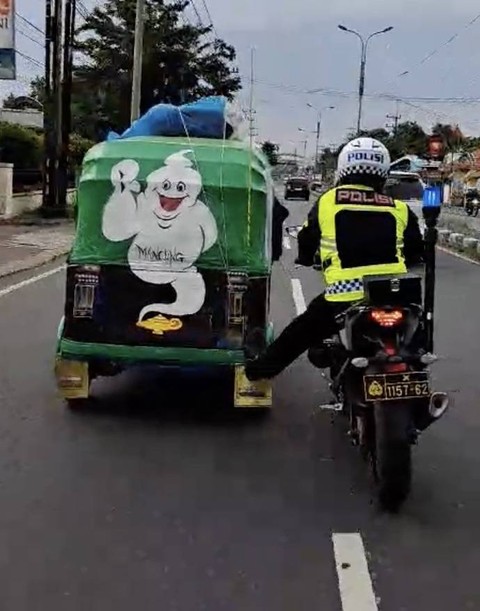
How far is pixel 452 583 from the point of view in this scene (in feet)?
14.3

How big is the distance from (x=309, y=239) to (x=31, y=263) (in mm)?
13241

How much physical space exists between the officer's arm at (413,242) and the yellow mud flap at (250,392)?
5.11ft

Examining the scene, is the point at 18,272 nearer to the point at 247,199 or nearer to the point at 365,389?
the point at 247,199

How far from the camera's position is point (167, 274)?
7.09 m

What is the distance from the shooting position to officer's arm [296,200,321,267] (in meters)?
6.05

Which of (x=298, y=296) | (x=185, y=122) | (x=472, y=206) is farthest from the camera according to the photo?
(x=472, y=206)

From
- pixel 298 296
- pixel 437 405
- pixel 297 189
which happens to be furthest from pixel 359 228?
pixel 297 189

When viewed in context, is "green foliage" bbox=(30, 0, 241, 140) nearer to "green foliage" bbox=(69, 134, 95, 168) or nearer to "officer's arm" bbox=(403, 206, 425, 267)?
"green foliage" bbox=(69, 134, 95, 168)

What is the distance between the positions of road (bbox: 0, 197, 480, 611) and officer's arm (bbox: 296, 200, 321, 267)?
3.83 feet

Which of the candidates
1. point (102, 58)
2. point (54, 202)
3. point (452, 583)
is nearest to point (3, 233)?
point (54, 202)

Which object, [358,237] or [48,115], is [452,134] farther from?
[358,237]

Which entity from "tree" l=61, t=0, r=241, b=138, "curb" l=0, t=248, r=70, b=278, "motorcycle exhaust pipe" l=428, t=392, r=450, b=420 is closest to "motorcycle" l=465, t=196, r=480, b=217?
"tree" l=61, t=0, r=241, b=138

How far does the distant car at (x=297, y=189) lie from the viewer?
68000 mm

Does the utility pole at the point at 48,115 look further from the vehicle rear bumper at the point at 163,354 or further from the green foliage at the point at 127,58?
the vehicle rear bumper at the point at 163,354
